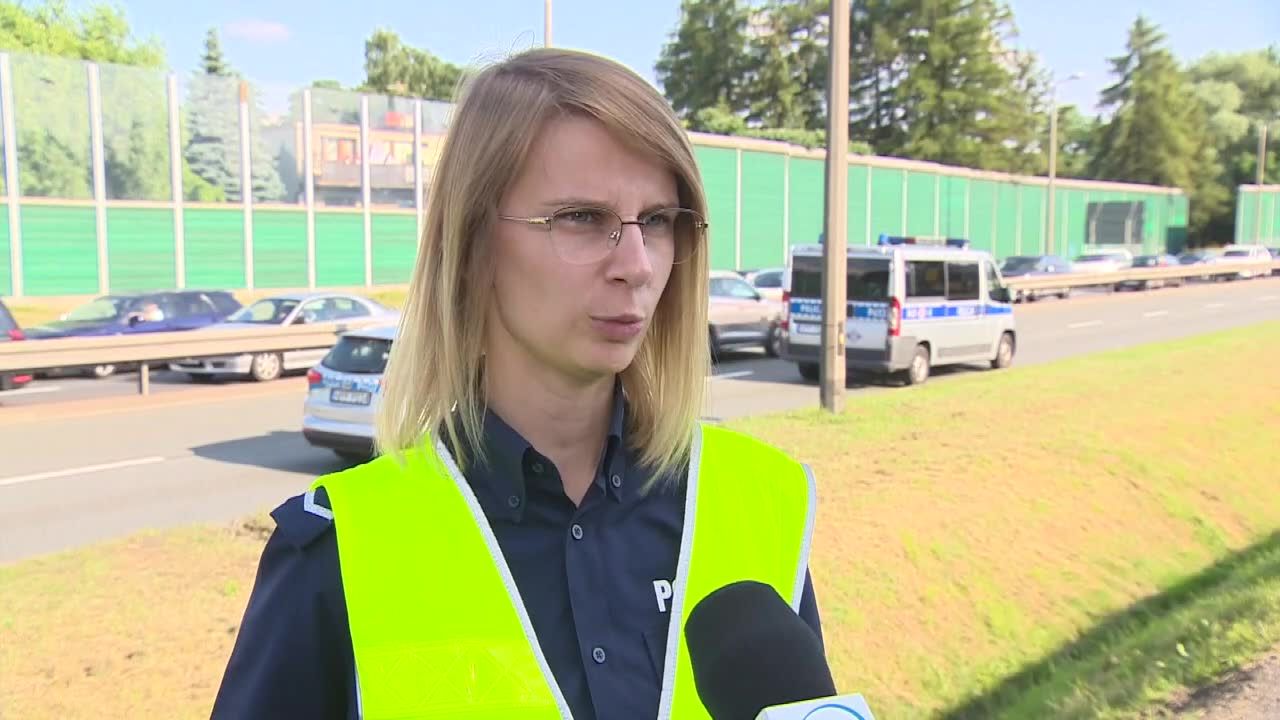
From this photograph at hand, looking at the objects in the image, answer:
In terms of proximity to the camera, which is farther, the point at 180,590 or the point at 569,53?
the point at 180,590

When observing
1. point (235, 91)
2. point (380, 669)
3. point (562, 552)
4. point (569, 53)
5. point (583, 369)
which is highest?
point (235, 91)

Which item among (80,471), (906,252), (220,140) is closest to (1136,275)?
(906,252)

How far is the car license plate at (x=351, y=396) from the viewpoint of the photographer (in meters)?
11.2

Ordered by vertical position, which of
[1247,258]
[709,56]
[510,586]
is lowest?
[510,586]

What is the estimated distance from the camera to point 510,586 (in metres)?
1.59

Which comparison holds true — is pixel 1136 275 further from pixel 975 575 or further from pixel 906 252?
pixel 975 575

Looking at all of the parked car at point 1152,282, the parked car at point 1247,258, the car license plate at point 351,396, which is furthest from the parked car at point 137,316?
the parked car at point 1247,258

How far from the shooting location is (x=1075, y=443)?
10445 millimetres

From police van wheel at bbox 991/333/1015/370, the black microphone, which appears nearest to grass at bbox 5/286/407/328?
police van wheel at bbox 991/333/1015/370

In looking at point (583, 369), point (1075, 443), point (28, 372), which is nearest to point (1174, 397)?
point (1075, 443)

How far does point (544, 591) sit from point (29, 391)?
19315 mm

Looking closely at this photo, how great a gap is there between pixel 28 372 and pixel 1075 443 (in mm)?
14013

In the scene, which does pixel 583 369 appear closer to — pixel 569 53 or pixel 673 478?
pixel 673 478

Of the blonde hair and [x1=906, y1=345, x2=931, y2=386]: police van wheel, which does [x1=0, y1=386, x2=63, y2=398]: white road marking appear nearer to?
[x1=906, y1=345, x2=931, y2=386]: police van wheel
